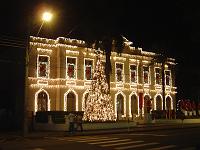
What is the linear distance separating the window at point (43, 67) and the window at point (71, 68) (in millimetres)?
2550

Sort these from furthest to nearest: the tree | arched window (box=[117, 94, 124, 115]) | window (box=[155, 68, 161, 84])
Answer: window (box=[155, 68, 161, 84]), arched window (box=[117, 94, 124, 115]), the tree

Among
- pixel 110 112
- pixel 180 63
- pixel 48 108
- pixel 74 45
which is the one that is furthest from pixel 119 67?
pixel 180 63

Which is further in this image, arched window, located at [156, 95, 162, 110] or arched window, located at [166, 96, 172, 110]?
arched window, located at [166, 96, 172, 110]

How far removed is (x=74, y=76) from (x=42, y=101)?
15.8 ft

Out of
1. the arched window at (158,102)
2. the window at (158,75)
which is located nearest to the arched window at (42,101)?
the arched window at (158,102)

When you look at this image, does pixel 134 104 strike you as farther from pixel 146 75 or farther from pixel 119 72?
pixel 119 72

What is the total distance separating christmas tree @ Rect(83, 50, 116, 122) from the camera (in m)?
37.7

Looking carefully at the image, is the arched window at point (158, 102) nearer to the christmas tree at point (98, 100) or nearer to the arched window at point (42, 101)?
the arched window at point (42, 101)

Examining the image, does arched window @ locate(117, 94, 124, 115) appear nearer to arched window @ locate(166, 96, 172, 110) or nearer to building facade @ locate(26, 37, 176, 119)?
building facade @ locate(26, 37, 176, 119)

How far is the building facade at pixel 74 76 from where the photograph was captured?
152 ft

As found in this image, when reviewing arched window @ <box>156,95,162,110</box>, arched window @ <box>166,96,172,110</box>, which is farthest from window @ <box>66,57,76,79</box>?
arched window @ <box>166,96,172,110</box>

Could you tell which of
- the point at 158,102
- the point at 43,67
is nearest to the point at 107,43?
the point at 43,67

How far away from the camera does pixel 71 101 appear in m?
48.7

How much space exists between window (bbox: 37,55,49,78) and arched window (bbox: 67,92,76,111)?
366 centimetres
